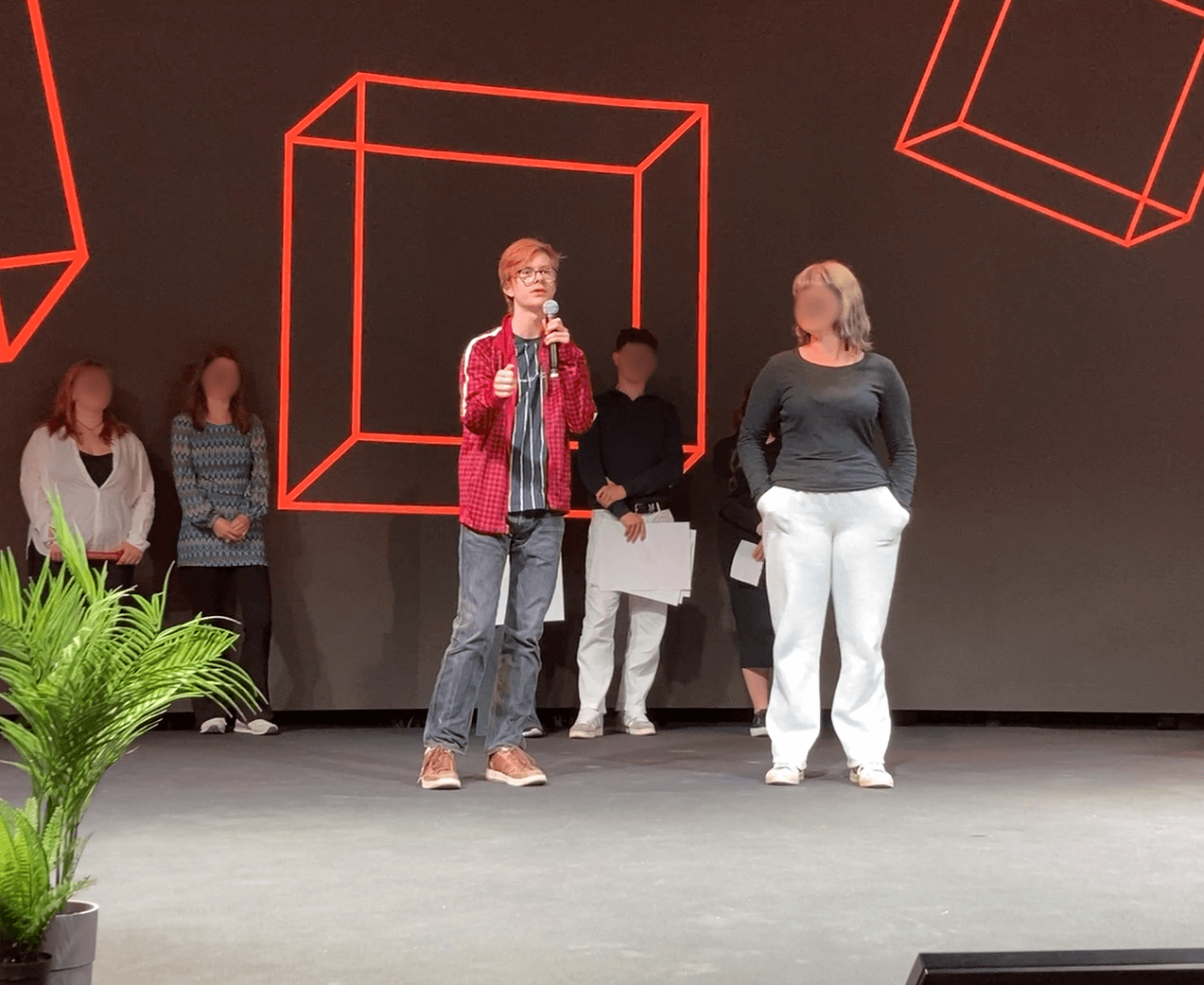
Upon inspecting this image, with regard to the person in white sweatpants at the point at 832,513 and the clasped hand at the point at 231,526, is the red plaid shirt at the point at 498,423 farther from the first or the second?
the clasped hand at the point at 231,526

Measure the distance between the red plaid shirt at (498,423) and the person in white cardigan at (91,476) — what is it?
1758mm

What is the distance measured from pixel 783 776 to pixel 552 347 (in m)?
1.35

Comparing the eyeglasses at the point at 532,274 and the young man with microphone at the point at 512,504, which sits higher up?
the eyeglasses at the point at 532,274

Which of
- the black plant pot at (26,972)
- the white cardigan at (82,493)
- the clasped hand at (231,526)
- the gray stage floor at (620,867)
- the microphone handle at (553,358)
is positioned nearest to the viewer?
the black plant pot at (26,972)

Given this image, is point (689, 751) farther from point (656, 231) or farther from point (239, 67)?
point (239, 67)

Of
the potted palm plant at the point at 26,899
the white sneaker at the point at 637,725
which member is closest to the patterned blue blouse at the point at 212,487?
the white sneaker at the point at 637,725

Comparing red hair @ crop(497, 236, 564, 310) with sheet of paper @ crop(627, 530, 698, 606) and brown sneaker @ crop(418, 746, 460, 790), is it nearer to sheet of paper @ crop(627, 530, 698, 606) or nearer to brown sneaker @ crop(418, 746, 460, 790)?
brown sneaker @ crop(418, 746, 460, 790)

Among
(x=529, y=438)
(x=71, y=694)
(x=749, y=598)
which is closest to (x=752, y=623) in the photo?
(x=749, y=598)

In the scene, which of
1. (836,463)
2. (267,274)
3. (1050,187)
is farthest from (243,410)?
(1050,187)

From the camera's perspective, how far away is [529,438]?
4.27m

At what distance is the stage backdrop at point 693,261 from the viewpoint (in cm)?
563

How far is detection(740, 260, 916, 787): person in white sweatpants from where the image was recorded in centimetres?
423

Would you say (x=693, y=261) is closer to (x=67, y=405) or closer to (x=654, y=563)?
(x=654, y=563)

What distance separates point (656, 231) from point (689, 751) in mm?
2043
